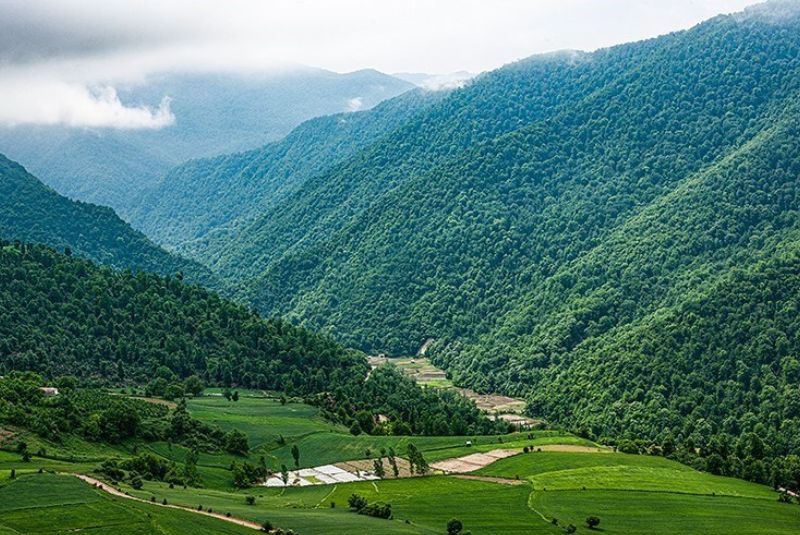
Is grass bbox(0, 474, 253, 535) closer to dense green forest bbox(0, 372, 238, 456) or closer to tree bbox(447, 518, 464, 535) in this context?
tree bbox(447, 518, 464, 535)

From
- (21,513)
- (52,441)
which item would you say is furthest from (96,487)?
(52,441)

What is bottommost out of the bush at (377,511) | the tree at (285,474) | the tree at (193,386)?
the tree at (285,474)

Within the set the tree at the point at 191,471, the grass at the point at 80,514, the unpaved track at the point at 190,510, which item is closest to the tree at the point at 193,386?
the tree at the point at 191,471

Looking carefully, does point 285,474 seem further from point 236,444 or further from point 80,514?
point 80,514

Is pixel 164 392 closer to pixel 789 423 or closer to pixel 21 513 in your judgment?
pixel 21 513

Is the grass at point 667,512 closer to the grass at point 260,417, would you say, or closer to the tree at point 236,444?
the tree at point 236,444

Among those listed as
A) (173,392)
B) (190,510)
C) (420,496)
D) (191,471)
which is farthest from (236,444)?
(190,510)

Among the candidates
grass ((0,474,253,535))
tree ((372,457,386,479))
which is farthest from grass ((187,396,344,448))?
grass ((0,474,253,535))

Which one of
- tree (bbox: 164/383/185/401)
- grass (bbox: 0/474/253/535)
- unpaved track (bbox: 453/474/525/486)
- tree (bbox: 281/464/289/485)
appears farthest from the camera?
tree (bbox: 164/383/185/401)
